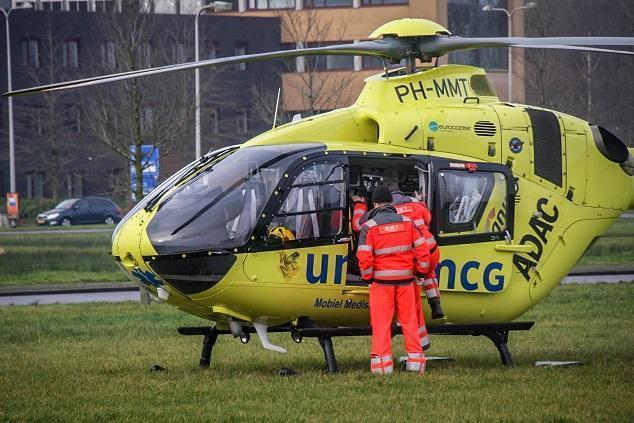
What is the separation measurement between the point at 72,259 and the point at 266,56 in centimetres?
1998

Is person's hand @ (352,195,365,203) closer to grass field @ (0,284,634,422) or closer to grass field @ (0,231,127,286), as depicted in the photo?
grass field @ (0,284,634,422)

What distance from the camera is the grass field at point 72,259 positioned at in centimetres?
2802

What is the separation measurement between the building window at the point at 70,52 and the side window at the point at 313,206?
140 feet

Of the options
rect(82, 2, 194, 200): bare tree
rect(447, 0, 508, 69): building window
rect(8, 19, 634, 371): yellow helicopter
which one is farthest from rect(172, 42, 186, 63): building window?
rect(8, 19, 634, 371): yellow helicopter

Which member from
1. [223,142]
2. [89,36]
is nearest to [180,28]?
[223,142]

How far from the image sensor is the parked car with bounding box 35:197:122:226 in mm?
52656

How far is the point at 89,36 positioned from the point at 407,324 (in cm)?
4366

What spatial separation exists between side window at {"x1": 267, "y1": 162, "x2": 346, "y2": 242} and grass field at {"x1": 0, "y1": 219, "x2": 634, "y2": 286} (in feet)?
52.4

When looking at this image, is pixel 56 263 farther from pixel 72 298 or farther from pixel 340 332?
pixel 340 332

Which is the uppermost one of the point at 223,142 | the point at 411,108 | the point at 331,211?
→ the point at 411,108

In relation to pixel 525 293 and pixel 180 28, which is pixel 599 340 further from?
pixel 180 28

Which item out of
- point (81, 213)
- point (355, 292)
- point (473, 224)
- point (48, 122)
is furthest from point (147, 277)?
point (81, 213)

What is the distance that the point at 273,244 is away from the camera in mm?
11828

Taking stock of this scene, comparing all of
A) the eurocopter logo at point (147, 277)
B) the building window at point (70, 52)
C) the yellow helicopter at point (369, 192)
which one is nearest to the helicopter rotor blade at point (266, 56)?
the yellow helicopter at point (369, 192)
